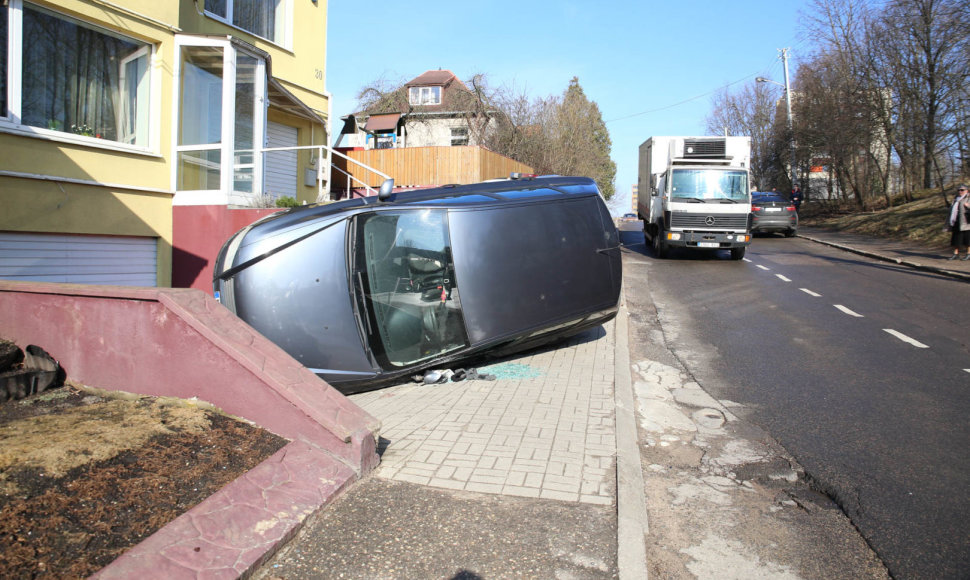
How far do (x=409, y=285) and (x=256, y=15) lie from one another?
1121 cm

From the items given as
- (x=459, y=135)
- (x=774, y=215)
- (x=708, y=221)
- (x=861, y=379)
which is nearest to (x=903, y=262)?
(x=708, y=221)

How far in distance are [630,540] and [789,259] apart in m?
17.4

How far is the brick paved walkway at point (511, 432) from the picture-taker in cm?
418

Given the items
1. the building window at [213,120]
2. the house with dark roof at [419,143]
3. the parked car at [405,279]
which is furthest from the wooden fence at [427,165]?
the parked car at [405,279]

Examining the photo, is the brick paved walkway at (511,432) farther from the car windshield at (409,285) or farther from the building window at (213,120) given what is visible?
the building window at (213,120)

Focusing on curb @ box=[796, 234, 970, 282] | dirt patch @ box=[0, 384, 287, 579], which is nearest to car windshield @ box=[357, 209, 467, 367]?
dirt patch @ box=[0, 384, 287, 579]

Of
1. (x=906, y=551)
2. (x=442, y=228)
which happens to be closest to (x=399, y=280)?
(x=442, y=228)

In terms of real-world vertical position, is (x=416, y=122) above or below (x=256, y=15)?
above

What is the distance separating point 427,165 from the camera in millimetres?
22312

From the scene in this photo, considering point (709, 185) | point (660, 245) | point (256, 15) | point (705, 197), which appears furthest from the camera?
point (660, 245)

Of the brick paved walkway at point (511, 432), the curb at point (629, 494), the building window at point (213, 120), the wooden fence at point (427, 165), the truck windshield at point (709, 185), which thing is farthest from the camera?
the wooden fence at point (427, 165)

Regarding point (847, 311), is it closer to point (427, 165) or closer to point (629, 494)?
point (629, 494)

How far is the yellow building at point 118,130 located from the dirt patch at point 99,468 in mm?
5709

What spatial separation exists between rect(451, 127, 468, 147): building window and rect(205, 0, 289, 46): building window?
1628cm
